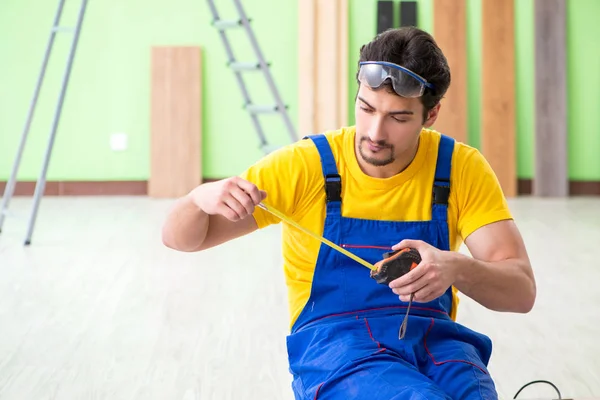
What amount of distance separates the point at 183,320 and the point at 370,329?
1968 mm

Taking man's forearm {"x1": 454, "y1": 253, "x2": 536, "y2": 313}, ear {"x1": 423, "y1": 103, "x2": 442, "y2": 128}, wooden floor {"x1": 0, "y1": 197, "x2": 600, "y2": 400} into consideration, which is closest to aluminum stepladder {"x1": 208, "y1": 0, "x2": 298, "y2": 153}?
wooden floor {"x1": 0, "y1": 197, "x2": 600, "y2": 400}

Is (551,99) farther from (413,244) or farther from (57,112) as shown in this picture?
(413,244)

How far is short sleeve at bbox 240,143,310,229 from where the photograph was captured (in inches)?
86.4

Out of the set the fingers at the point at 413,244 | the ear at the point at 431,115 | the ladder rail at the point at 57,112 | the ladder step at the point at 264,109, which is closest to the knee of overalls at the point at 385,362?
the fingers at the point at 413,244

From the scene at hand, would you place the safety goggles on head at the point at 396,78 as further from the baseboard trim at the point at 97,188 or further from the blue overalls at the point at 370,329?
the baseboard trim at the point at 97,188

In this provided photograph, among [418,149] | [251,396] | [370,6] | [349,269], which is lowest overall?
[251,396]

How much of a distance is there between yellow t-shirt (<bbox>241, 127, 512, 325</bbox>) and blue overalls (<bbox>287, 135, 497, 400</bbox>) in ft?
0.10

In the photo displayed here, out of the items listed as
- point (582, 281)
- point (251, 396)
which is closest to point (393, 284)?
point (251, 396)

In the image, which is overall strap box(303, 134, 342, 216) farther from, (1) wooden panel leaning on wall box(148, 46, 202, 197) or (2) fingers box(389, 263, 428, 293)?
(1) wooden panel leaning on wall box(148, 46, 202, 197)

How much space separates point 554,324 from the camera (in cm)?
388

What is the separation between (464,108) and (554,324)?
456 cm

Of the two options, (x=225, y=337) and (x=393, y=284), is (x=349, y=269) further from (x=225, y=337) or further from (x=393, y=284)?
(x=225, y=337)

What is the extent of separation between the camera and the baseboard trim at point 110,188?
8391 mm

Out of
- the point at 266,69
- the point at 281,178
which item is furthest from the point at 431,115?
the point at 266,69
